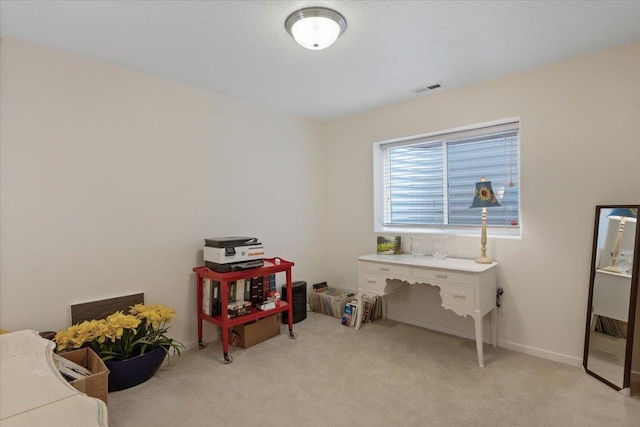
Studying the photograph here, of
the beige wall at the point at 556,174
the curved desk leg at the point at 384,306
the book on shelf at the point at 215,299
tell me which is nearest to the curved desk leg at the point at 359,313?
the curved desk leg at the point at 384,306

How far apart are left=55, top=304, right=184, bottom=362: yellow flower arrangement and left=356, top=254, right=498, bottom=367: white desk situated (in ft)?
5.72

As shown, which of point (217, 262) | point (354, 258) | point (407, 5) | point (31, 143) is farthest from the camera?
point (354, 258)

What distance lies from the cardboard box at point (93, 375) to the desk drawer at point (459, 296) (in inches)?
92.5

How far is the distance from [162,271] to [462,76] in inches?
116

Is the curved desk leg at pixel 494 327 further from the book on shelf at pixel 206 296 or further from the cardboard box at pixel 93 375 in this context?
the cardboard box at pixel 93 375

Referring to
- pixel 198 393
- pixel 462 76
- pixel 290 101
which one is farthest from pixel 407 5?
pixel 198 393

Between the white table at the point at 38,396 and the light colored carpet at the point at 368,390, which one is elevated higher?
the white table at the point at 38,396

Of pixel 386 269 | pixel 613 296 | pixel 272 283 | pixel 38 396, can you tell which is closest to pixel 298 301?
pixel 272 283

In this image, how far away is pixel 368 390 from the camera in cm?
212

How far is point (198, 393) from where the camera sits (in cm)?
210

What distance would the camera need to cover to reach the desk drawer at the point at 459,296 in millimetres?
2473

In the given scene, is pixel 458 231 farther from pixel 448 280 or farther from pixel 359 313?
pixel 359 313

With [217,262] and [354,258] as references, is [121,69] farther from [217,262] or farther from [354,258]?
[354,258]

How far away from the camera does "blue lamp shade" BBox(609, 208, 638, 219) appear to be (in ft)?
6.91
